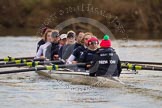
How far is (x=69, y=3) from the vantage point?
43438mm

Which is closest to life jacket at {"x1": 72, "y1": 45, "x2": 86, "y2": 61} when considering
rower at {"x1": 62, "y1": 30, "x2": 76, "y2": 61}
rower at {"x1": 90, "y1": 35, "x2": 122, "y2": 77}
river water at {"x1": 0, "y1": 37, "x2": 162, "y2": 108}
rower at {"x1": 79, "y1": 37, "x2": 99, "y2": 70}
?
rower at {"x1": 79, "y1": 37, "x2": 99, "y2": 70}

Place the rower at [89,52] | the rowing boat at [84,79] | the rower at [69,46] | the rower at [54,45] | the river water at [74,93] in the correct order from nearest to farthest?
the river water at [74,93]
the rowing boat at [84,79]
the rower at [89,52]
the rower at [69,46]
the rower at [54,45]

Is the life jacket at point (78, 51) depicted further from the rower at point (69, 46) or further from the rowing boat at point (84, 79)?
the rower at point (69, 46)

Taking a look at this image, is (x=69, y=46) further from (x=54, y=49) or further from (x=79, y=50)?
(x=79, y=50)

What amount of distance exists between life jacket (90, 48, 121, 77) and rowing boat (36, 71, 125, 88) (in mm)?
232

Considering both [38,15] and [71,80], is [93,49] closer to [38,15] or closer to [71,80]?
[71,80]

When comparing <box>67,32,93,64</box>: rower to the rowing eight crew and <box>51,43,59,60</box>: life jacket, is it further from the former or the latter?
<box>51,43,59,60</box>: life jacket

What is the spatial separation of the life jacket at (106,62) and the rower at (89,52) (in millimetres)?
794

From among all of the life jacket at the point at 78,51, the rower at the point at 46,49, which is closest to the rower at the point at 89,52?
the life jacket at the point at 78,51

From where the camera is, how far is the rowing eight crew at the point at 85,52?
1413 centimetres

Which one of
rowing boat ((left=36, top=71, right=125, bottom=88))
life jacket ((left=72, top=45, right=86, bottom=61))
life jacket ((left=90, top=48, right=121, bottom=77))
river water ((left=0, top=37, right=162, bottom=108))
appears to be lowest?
river water ((left=0, top=37, right=162, bottom=108))

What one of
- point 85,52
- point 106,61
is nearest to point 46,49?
point 85,52

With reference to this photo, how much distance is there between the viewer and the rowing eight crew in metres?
14.1

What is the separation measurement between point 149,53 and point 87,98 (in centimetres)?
1414
